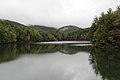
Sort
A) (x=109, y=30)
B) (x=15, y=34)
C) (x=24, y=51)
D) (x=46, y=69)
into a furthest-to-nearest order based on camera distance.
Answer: (x=15, y=34) < (x=109, y=30) < (x=24, y=51) < (x=46, y=69)

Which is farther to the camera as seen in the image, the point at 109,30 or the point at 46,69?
the point at 109,30

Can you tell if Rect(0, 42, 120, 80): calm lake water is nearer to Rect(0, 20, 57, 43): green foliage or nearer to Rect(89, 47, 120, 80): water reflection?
Rect(89, 47, 120, 80): water reflection

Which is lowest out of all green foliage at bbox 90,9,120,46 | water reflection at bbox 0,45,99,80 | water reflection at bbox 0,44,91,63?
water reflection at bbox 0,45,99,80

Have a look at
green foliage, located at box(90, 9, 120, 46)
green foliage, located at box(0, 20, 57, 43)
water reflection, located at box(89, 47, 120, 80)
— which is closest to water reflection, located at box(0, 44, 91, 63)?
green foliage, located at box(90, 9, 120, 46)

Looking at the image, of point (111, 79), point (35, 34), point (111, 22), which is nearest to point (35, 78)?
point (111, 79)

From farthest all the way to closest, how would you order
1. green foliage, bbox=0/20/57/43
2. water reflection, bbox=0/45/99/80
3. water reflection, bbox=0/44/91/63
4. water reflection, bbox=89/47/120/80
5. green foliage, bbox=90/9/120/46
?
green foliage, bbox=0/20/57/43 → green foliage, bbox=90/9/120/46 → water reflection, bbox=0/44/91/63 → water reflection, bbox=89/47/120/80 → water reflection, bbox=0/45/99/80

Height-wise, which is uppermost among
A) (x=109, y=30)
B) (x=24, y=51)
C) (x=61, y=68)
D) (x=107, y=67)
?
Result: (x=109, y=30)

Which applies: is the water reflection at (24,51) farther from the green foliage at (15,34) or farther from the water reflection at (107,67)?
the green foliage at (15,34)

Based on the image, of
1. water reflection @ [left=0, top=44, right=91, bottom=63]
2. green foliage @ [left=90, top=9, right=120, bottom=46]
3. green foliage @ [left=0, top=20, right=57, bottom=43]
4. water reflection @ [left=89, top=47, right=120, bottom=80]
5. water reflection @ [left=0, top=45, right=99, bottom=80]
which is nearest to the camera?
water reflection @ [left=0, top=45, right=99, bottom=80]

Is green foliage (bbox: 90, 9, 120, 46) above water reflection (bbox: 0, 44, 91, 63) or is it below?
above

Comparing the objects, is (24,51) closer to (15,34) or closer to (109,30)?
(109,30)

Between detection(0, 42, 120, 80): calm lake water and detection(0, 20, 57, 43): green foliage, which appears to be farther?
detection(0, 20, 57, 43): green foliage

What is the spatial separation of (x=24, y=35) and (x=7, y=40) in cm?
3031

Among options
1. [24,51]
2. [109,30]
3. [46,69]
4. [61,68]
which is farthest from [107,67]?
[109,30]
